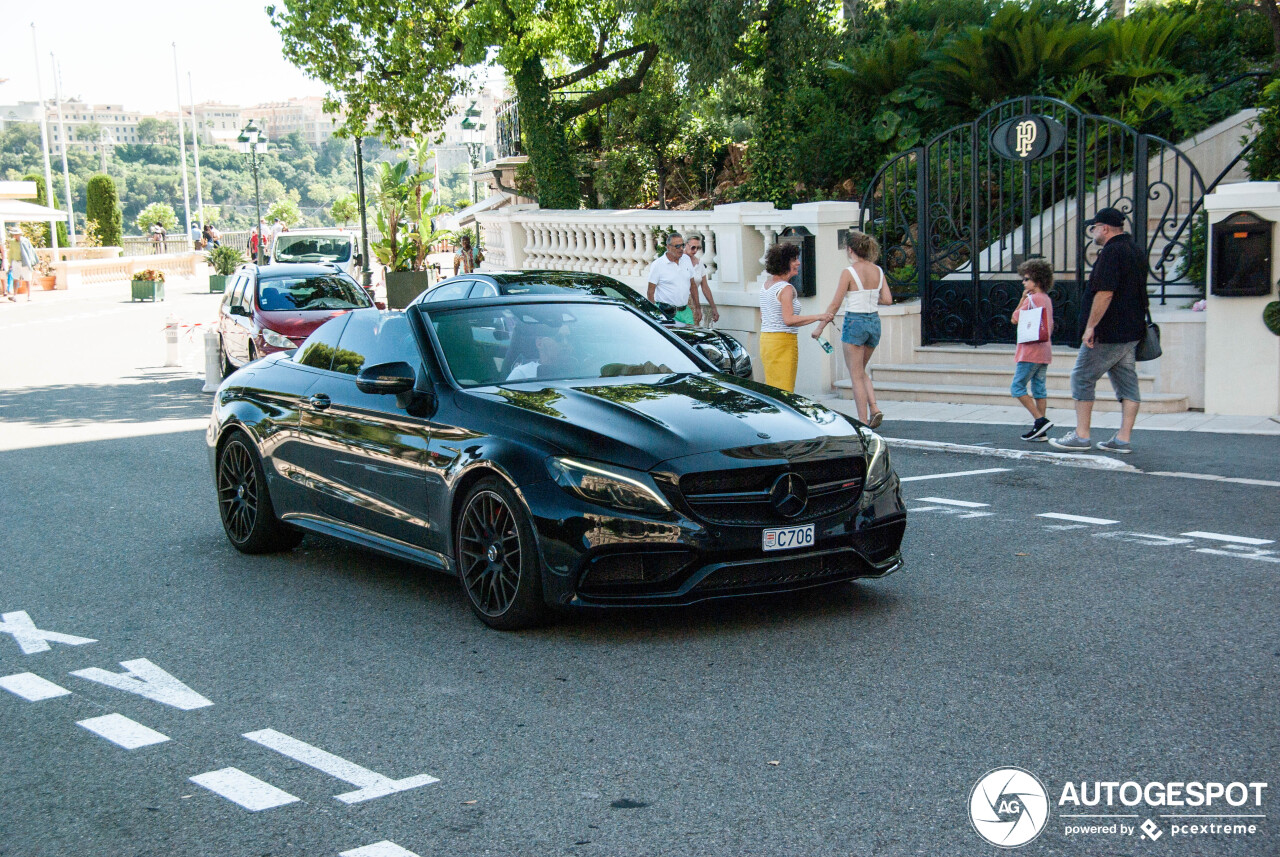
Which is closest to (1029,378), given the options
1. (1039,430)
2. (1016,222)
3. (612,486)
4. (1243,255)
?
(1039,430)

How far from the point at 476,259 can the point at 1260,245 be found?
71.8 feet

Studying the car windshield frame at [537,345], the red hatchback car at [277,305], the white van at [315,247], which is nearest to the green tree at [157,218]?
the white van at [315,247]

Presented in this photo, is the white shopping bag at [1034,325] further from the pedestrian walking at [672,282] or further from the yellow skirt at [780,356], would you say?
the pedestrian walking at [672,282]

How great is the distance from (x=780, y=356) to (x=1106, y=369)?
2997mm

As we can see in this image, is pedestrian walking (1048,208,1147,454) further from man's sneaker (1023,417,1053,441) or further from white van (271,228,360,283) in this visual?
white van (271,228,360,283)

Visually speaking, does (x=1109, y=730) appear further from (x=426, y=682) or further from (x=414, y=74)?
(x=414, y=74)

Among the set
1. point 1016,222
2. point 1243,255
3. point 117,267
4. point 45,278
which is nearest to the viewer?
point 1243,255

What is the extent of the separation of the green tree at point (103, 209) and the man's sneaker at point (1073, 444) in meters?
64.5

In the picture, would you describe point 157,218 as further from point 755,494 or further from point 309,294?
point 755,494

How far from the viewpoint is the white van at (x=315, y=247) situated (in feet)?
100

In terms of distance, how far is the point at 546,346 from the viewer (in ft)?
23.4

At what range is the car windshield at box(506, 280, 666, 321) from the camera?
13.0 m

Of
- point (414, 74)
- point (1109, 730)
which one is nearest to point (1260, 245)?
point (1109, 730)

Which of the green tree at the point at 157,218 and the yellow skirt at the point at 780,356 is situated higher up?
the green tree at the point at 157,218
